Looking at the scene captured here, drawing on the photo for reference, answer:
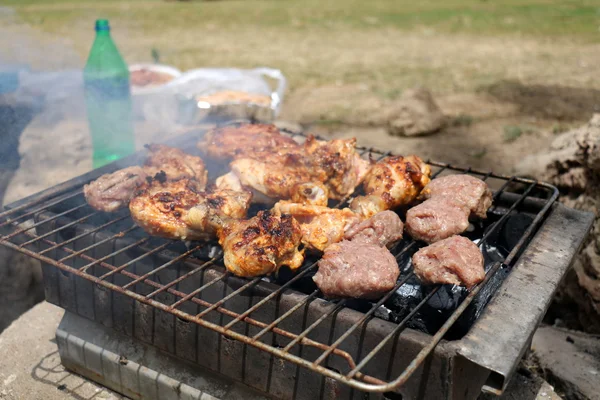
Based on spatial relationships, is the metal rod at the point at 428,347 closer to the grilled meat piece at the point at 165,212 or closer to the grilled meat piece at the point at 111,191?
the grilled meat piece at the point at 165,212

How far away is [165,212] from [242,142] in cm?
107

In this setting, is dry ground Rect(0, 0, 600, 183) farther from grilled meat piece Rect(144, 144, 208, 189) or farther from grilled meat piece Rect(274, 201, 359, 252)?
grilled meat piece Rect(274, 201, 359, 252)

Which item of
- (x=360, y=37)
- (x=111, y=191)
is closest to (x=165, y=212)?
(x=111, y=191)

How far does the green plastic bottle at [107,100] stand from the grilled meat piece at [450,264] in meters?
3.80

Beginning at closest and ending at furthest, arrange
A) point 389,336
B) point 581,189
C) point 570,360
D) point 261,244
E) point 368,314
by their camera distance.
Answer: point 389,336 < point 368,314 < point 261,244 < point 570,360 < point 581,189

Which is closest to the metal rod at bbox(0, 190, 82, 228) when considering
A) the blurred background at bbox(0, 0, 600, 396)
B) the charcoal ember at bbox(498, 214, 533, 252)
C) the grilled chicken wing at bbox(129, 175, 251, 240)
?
the grilled chicken wing at bbox(129, 175, 251, 240)

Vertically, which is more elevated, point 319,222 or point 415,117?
point 319,222

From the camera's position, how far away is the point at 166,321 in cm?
291

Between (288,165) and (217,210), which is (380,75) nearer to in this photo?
(288,165)

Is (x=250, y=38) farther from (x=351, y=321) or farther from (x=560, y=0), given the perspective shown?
(x=351, y=321)

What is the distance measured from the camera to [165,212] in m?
2.87

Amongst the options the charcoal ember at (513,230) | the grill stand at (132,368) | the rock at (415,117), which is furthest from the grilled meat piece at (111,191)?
the rock at (415,117)

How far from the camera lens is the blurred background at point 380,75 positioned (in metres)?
4.82

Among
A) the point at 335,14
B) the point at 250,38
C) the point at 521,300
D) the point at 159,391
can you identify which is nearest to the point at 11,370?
the point at 159,391
